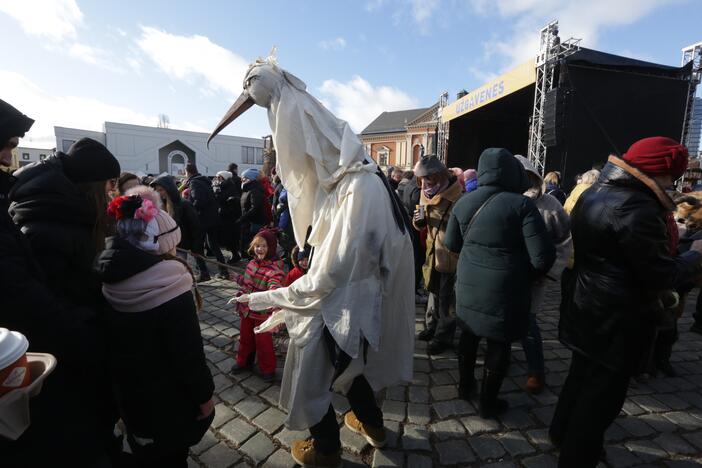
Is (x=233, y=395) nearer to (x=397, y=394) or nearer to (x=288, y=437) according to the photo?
(x=288, y=437)

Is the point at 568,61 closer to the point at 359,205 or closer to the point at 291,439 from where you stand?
the point at 359,205

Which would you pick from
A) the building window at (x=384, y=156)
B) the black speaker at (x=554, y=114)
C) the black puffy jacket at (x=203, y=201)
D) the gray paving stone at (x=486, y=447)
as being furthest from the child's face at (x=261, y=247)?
the building window at (x=384, y=156)

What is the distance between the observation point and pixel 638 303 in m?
1.76

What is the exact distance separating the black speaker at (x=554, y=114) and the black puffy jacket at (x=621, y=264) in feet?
22.9

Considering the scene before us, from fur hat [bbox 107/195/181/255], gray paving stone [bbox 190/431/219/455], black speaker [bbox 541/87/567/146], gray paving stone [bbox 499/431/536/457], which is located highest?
black speaker [bbox 541/87/567/146]

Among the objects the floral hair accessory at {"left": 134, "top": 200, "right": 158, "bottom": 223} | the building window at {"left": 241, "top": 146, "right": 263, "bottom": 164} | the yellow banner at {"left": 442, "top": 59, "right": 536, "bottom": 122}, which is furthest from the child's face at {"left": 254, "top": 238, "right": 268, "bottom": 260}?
the building window at {"left": 241, "top": 146, "right": 263, "bottom": 164}

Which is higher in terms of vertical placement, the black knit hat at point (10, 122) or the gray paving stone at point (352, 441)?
the black knit hat at point (10, 122)

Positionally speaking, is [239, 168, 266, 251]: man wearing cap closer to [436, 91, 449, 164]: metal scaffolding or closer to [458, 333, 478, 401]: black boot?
[458, 333, 478, 401]: black boot

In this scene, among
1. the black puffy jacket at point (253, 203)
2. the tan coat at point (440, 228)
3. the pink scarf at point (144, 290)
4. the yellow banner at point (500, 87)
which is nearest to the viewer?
the pink scarf at point (144, 290)

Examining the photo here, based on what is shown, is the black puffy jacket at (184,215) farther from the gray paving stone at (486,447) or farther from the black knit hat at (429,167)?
the gray paving stone at (486,447)

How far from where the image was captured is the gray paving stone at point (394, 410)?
98.9 inches

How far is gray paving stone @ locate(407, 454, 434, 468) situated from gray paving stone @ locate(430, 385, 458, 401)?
650 mm

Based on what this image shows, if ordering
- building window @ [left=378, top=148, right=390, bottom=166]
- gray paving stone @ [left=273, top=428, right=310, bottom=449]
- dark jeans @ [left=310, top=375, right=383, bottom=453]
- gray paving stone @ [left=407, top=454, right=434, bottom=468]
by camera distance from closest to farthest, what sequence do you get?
dark jeans @ [left=310, top=375, right=383, bottom=453], gray paving stone @ [left=407, top=454, right=434, bottom=468], gray paving stone @ [left=273, top=428, right=310, bottom=449], building window @ [left=378, top=148, right=390, bottom=166]

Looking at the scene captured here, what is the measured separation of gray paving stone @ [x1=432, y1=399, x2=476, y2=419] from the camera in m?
2.56
